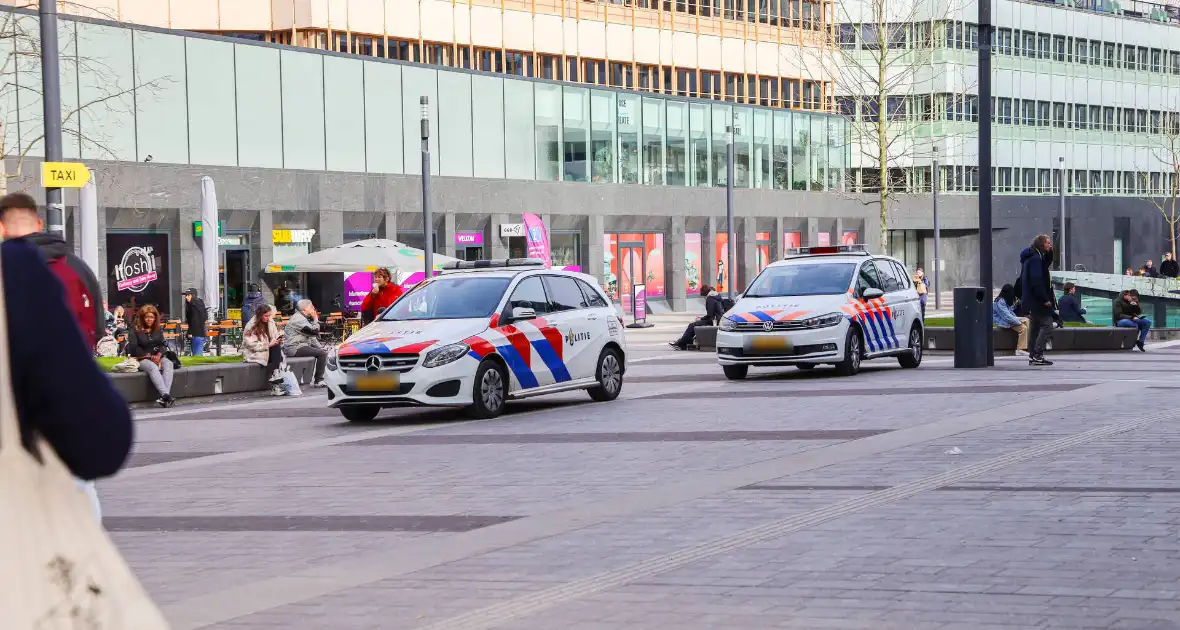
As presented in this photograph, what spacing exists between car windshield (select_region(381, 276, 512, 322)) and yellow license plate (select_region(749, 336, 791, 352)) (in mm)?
4987

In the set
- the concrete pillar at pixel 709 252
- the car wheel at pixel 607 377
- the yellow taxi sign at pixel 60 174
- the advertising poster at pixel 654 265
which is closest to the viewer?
the yellow taxi sign at pixel 60 174

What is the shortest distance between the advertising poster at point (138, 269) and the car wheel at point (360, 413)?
2379 cm

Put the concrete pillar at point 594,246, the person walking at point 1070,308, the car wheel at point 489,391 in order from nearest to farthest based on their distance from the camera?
1. the car wheel at point 489,391
2. the person walking at point 1070,308
3. the concrete pillar at point 594,246

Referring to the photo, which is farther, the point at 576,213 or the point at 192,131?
the point at 576,213

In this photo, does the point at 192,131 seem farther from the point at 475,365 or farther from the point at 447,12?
the point at 475,365

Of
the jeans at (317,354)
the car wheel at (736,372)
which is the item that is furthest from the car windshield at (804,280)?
the jeans at (317,354)

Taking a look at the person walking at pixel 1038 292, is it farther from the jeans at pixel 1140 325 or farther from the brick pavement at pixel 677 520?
the jeans at pixel 1140 325

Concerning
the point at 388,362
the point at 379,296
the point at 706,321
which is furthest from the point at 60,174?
the point at 706,321

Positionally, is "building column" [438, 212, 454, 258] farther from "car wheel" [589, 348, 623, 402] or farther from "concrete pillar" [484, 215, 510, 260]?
"car wheel" [589, 348, 623, 402]

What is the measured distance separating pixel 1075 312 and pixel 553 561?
91.3ft

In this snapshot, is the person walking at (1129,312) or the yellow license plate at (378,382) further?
the person walking at (1129,312)

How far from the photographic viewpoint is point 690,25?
2655 inches

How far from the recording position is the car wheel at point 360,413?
57.4 ft

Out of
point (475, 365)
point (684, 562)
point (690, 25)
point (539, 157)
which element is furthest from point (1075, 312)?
point (690, 25)
